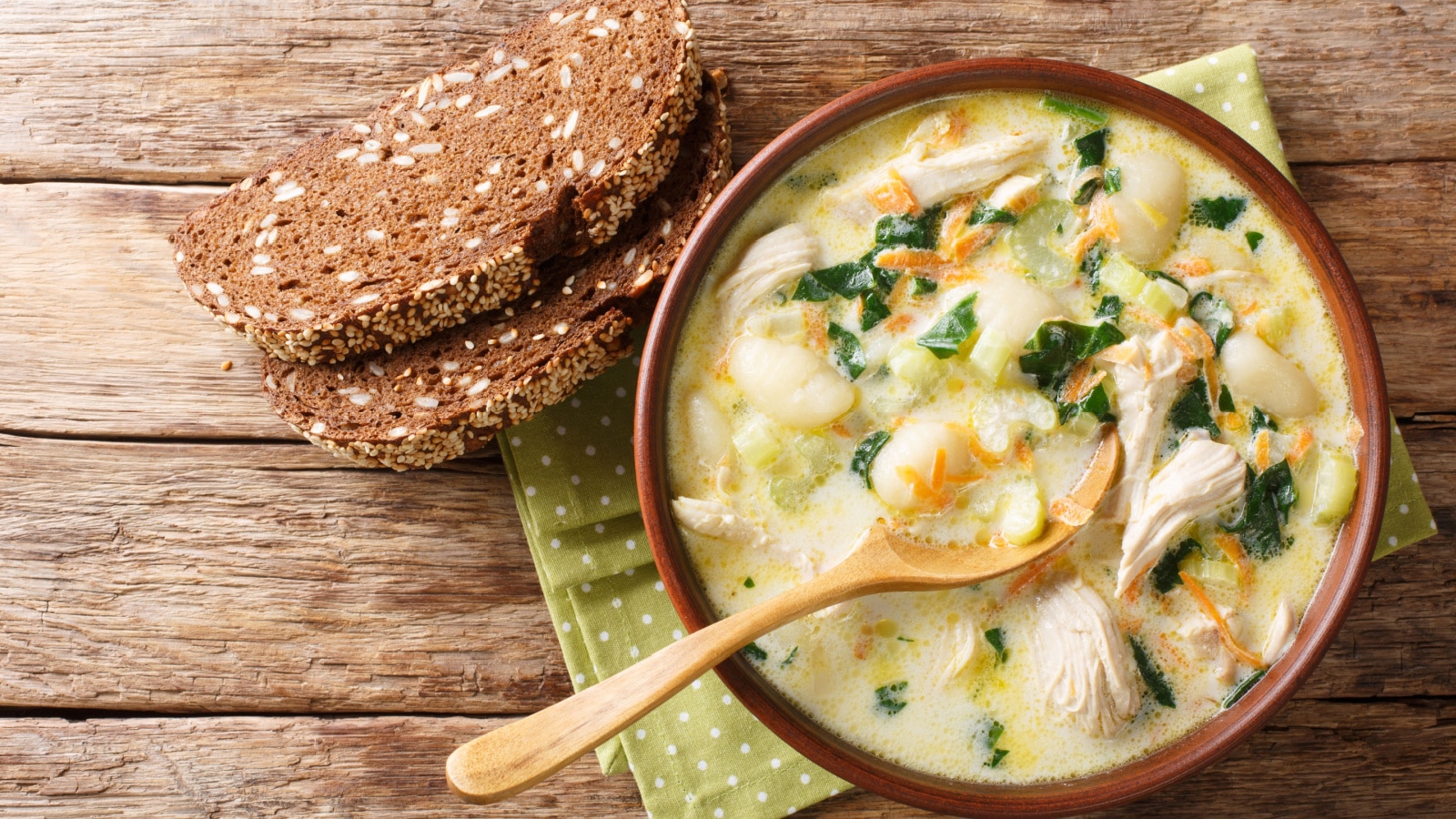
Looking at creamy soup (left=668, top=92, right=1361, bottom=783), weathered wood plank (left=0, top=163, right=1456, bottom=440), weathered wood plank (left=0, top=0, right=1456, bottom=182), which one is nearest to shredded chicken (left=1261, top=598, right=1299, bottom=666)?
creamy soup (left=668, top=92, right=1361, bottom=783)

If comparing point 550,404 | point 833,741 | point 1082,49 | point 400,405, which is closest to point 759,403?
point 550,404

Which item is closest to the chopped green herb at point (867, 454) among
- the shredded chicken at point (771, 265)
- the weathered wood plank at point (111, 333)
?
the shredded chicken at point (771, 265)

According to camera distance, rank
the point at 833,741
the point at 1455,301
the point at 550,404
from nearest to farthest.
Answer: the point at 833,741, the point at 550,404, the point at 1455,301

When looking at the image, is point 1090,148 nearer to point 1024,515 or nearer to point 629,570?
point 1024,515

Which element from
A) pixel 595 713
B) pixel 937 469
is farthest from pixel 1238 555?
pixel 595 713

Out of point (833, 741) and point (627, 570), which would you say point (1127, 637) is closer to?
point (833, 741)

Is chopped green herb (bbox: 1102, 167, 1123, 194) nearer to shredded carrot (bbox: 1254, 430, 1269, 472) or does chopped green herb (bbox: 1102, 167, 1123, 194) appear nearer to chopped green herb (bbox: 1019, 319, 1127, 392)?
chopped green herb (bbox: 1019, 319, 1127, 392)
